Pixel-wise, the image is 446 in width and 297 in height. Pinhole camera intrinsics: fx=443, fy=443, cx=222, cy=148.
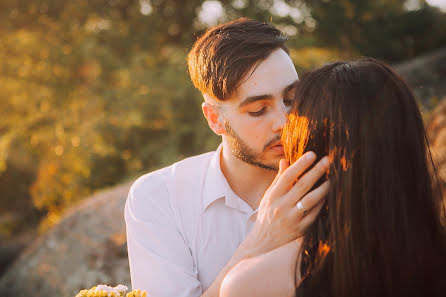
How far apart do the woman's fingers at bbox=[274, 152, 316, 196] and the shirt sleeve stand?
86cm

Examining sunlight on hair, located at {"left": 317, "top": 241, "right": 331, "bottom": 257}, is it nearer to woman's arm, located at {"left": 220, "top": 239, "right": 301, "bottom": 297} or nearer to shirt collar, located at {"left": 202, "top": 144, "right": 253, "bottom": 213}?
woman's arm, located at {"left": 220, "top": 239, "right": 301, "bottom": 297}

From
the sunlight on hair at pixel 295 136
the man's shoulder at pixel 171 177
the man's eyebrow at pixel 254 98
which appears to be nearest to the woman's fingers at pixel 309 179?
the sunlight on hair at pixel 295 136

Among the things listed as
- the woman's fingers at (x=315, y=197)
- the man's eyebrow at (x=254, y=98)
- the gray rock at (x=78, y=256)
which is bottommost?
the gray rock at (x=78, y=256)

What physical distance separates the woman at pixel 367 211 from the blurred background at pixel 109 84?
14.0ft

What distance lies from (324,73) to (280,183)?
53 centimetres

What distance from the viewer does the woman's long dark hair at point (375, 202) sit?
175 centimetres

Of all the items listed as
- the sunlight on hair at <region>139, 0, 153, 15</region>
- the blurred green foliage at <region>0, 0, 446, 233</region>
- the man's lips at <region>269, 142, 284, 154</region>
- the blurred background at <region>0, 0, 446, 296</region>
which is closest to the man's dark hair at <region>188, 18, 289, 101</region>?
the man's lips at <region>269, 142, 284, 154</region>

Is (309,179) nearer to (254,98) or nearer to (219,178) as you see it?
(254,98)

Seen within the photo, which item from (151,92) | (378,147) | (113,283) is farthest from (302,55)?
(378,147)

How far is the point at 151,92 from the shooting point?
24.5 feet

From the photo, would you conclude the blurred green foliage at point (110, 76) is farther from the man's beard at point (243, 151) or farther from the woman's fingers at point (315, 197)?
the woman's fingers at point (315, 197)

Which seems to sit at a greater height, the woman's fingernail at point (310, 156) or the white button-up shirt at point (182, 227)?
the woman's fingernail at point (310, 156)

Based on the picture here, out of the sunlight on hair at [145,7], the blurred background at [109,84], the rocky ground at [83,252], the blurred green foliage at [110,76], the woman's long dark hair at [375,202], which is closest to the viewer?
the woman's long dark hair at [375,202]

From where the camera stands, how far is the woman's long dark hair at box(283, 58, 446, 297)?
5.75 ft
